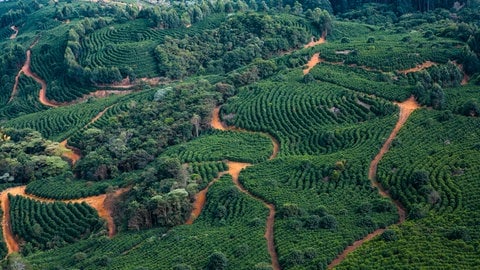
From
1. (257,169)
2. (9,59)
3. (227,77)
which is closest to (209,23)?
(227,77)

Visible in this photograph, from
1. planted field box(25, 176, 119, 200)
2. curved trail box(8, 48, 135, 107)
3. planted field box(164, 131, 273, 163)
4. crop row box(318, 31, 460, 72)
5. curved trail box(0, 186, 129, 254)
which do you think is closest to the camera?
curved trail box(0, 186, 129, 254)

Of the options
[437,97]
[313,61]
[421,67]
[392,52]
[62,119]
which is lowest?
[62,119]

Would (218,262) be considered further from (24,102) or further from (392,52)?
(24,102)

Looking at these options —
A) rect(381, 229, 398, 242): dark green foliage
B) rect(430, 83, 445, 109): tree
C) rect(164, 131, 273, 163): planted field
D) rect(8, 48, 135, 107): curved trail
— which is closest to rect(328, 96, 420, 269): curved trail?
rect(430, 83, 445, 109): tree

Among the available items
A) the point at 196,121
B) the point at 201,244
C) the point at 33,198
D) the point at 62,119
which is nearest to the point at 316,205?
the point at 201,244

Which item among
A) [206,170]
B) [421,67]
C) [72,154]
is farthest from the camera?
[421,67]

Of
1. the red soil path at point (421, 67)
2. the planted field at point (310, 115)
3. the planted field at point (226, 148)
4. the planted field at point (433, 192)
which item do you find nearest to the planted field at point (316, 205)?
the planted field at point (433, 192)

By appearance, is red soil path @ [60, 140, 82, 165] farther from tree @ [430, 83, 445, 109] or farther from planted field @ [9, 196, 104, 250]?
tree @ [430, 83, 445, 109]

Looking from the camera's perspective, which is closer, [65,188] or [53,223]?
[53,223]
